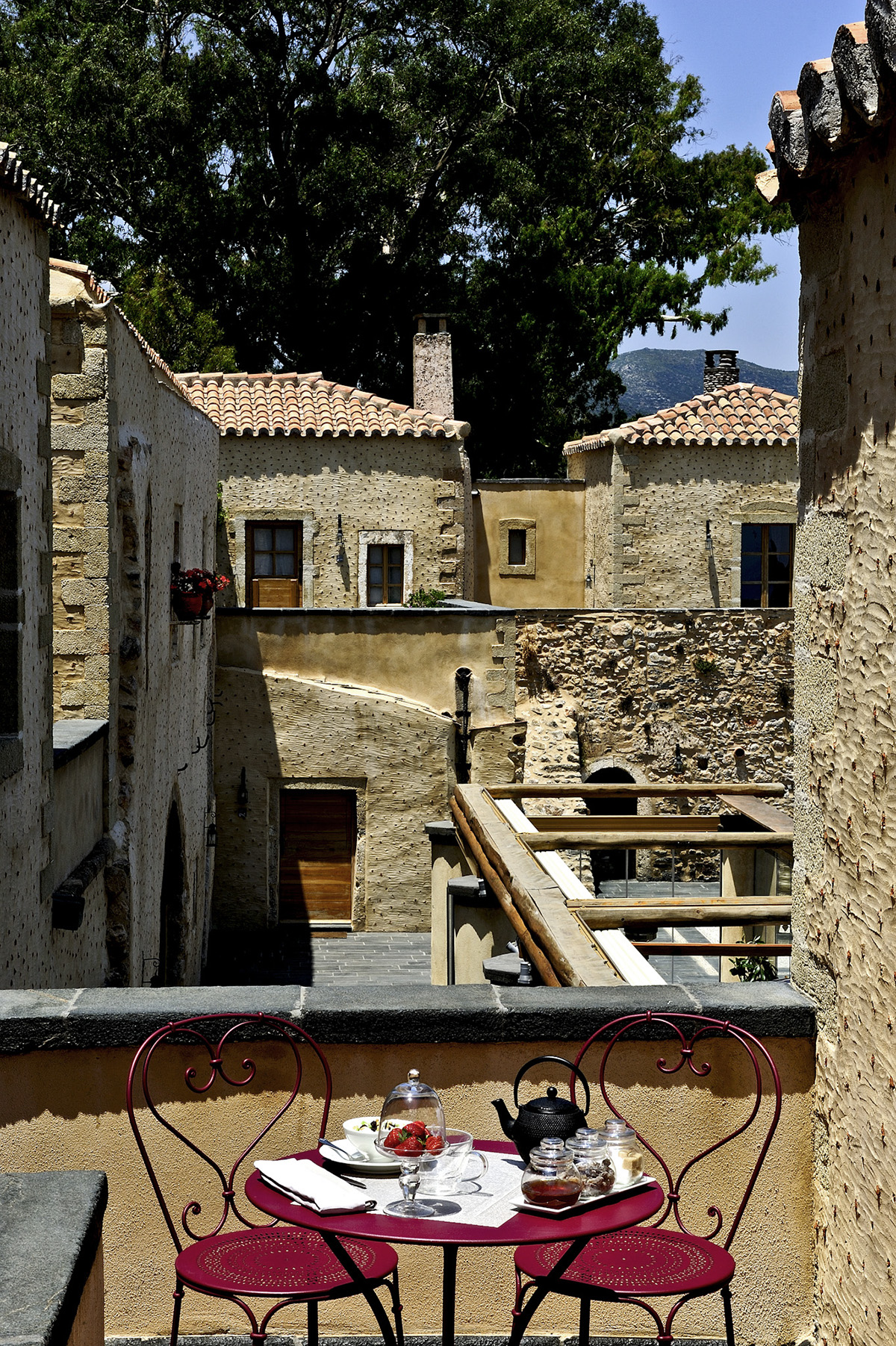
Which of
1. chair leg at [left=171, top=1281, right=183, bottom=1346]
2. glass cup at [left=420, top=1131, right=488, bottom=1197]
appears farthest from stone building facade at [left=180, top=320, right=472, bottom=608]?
glass cup at [left=420, top=1131, right=488, bottom=1197]

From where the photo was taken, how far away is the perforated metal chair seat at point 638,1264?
3.13 m

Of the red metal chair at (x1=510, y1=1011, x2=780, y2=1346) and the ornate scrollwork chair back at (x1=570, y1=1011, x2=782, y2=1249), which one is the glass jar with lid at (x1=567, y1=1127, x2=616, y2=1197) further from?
the ornate scrollwork chair back at (x1=570, y1=1011, x2=782, y2=1249)

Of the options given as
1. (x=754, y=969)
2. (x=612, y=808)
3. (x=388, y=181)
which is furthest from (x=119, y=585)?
(x=388, y=181)

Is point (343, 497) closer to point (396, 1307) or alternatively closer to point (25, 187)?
point (25, 187)

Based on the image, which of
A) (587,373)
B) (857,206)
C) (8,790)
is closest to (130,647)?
(8,790)

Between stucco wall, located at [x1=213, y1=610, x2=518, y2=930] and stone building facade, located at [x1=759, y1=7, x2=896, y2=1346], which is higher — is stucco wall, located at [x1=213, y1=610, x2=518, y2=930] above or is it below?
below

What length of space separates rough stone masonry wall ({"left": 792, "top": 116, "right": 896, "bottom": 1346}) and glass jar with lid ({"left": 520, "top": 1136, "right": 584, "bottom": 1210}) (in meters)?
0.91

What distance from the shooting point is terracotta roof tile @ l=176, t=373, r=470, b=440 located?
23656mm

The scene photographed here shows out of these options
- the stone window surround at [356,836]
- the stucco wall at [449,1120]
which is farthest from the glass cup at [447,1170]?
the stone window surround at [356,836]

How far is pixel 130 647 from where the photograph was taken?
34.8ft

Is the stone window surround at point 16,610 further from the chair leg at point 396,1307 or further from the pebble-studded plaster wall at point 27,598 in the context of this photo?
the chair leg at point 396,1307

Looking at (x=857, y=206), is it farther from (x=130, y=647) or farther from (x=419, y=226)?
(x=419, y=226)

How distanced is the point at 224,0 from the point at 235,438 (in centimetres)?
1474

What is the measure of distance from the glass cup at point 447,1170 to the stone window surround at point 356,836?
16.6 m
